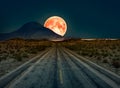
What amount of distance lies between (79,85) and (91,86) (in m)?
0.59

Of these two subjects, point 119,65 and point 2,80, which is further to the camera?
point 119,65

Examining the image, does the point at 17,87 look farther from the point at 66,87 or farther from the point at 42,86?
the point at 66,87

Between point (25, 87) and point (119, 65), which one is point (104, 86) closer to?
point (25, 87)

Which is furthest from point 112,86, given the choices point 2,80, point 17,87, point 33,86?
point 2,80

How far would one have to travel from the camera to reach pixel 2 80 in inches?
498

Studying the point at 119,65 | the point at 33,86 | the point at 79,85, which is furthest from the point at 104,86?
the point at 119,65

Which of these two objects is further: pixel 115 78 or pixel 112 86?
pixel 115 78

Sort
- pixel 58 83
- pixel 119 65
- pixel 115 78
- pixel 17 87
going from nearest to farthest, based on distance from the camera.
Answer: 1. pixel 17 87
2. pixel 58 83
3. pixel 115 78
4. pixel 119 65

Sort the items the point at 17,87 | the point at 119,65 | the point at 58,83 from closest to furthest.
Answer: the point at 17,87 < the point at 58,83 < the point at 119,65

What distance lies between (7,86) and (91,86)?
386 cm

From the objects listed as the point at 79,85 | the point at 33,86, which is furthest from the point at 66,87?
the point at 33,86

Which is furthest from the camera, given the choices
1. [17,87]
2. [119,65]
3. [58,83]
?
[119,65]

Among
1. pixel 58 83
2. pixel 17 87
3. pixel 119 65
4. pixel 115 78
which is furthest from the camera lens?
pixel 119 65

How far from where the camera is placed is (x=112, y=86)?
Result: 36.9ft
